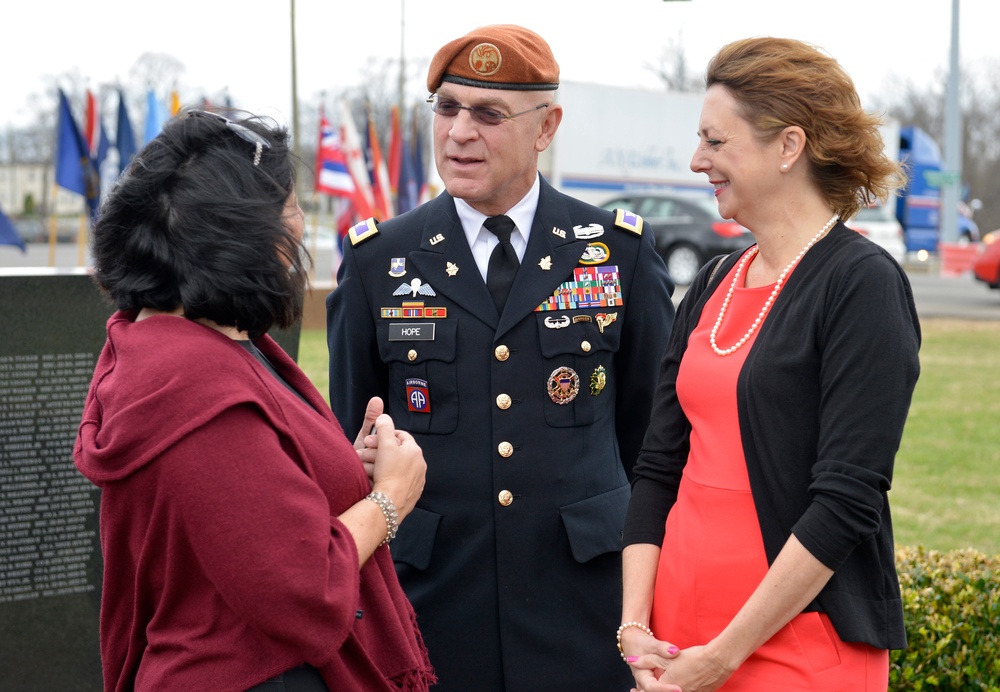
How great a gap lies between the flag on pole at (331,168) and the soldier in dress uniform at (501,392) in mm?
12684

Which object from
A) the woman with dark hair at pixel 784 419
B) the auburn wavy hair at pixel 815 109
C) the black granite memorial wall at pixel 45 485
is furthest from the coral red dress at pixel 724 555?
the black granite memorial wall at pixel 45 485

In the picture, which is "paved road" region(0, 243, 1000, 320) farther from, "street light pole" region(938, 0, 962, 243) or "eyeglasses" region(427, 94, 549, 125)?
"eyeglasses" region(427, 94, 549, 125)

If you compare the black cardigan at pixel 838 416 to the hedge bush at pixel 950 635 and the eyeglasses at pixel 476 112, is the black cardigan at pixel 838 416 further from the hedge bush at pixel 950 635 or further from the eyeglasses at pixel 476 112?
the hedge bush at pixel 950 635

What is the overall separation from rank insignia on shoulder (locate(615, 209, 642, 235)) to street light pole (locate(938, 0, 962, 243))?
23170mm

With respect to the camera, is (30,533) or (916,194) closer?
(30,533)

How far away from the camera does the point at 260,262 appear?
5.67 ft

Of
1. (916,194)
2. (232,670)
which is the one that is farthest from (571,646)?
(916,194)

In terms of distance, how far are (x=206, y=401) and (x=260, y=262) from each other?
9.7 inches

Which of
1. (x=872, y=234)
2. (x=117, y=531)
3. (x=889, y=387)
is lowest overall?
(x=872, y=234)

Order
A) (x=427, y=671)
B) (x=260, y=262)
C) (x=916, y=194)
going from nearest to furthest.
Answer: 1. (x=260, y=262)
2. (x=427, y=671)
3. (x=916, y=194)

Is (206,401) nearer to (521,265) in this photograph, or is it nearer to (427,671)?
(427,671)

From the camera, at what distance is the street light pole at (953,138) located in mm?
23703

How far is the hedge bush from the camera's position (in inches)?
130

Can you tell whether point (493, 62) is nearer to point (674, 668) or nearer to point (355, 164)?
point (674, 668)
